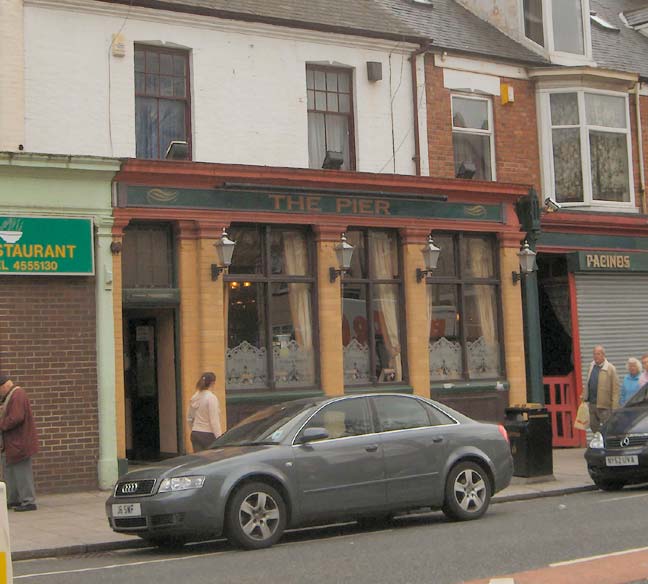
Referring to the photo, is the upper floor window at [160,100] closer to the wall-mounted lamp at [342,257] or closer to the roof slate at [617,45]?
the wall-mounted lamp at [342,257]

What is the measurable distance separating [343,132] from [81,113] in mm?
4638

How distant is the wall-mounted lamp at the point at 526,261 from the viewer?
19.7m

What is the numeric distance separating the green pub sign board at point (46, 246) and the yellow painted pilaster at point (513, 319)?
7870 millimetres

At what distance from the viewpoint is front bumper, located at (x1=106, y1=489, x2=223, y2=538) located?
34.1ft

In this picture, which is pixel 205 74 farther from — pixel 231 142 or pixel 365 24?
pixel 365 24

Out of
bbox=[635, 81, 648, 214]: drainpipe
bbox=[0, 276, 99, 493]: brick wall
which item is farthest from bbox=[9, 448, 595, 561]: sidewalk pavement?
bbox=[635, 81, 648, 214]: drainpipe

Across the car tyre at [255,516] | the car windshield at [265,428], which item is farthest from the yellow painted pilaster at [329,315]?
the car tyre at [255,516]

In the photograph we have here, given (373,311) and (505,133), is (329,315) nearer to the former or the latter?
(373,311)

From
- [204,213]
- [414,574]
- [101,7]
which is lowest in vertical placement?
[414,574]

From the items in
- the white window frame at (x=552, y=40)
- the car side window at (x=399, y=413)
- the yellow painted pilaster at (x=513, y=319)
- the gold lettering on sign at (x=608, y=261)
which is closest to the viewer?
the car side window at (x=399, y=413)

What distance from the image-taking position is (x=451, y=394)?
753 inches

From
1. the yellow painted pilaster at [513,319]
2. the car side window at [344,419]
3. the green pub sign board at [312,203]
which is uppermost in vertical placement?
the green pub sign board at [312,203]

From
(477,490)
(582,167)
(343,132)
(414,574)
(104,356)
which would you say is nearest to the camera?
(414,574)

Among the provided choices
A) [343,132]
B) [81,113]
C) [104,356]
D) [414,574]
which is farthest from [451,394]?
[414,574]
